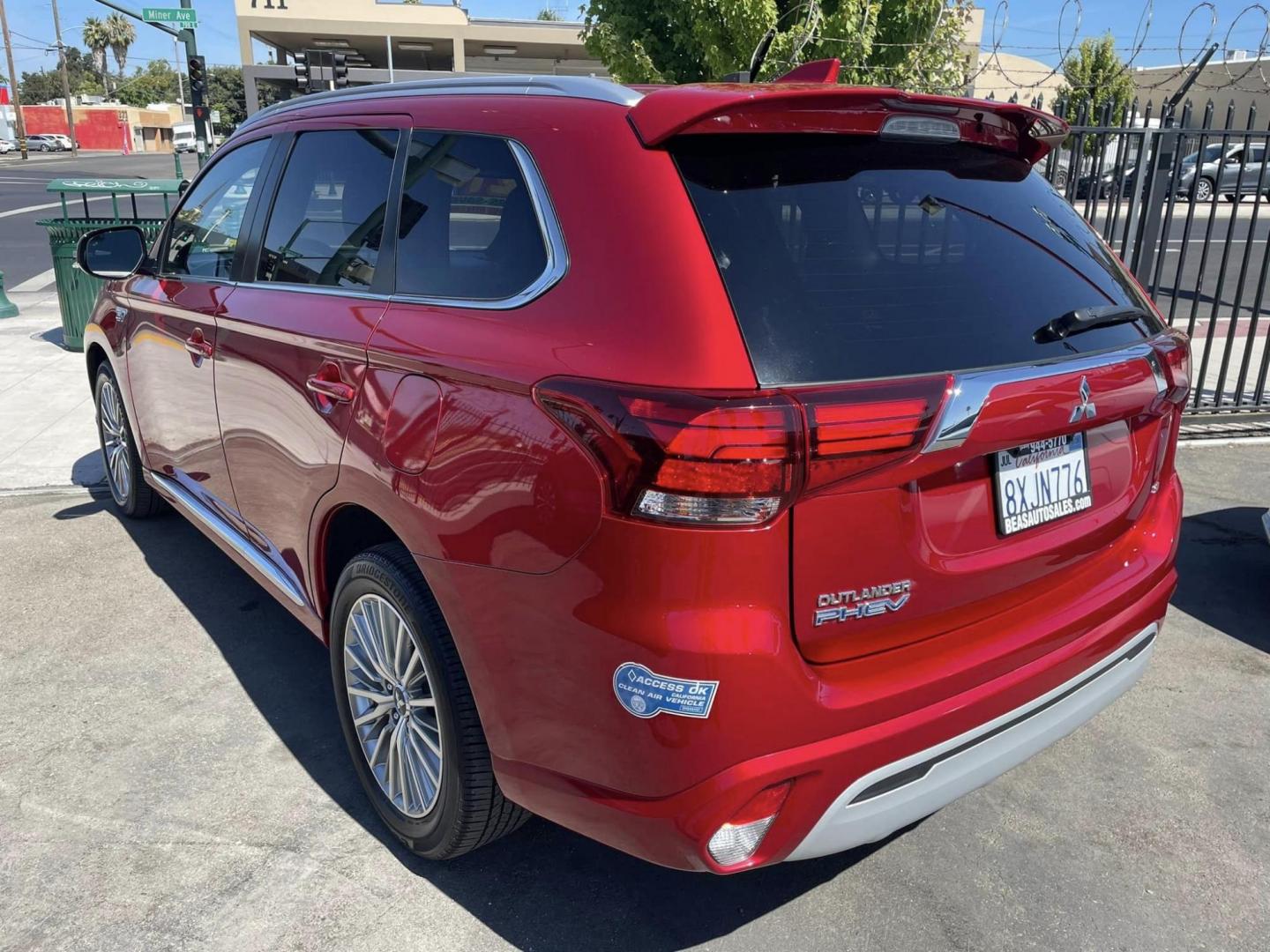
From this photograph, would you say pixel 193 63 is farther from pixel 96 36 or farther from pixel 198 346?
pixel 96 36

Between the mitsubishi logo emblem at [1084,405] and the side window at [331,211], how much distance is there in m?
1.76

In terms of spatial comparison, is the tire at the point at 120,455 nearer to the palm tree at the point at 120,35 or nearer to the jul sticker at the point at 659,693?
the jul sticker at the point at 659,693

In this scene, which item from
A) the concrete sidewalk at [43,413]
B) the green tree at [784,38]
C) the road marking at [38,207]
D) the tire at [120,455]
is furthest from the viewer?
the road marking at [38,207]

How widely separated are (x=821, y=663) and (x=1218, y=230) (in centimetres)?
2454

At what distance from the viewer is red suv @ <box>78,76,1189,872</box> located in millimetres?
1846

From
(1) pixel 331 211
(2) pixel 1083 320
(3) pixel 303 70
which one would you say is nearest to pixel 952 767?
(2) pixel 1083 320

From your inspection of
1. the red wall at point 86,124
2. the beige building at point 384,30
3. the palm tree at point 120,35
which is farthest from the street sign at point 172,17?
the palm tree at point 120,35

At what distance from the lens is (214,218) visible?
3740 mm

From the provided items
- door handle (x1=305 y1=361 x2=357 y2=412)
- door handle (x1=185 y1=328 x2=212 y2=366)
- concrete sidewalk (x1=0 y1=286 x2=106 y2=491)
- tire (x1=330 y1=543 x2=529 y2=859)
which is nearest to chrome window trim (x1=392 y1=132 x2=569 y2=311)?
door handle (x1=305 y1=361 x2=357 y2=412)

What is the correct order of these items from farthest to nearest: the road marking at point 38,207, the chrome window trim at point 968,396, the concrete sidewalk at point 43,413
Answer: the road marking at point 38,207, the concrete sidewalk at point 43,413, the chrome window trim at point 968,396

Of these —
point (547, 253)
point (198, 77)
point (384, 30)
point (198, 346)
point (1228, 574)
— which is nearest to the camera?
point (547, 253)

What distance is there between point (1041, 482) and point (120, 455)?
447 centimetres

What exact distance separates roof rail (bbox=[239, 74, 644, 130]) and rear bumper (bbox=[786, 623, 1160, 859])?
1.51 m

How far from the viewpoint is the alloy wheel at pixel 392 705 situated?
2.55 metres
